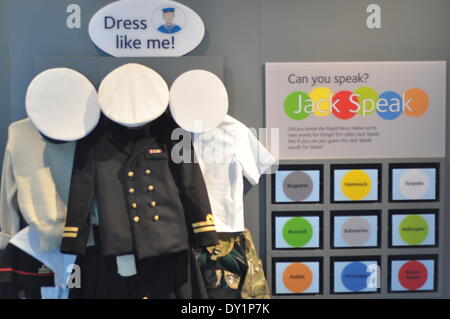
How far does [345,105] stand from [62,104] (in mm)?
1492

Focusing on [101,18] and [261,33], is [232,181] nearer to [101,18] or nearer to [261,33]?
[261,33]

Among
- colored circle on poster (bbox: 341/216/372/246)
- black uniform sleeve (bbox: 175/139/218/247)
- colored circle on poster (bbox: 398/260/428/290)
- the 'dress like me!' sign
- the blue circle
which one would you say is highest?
the 'dress like me!' sign

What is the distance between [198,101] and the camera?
86.6 inches

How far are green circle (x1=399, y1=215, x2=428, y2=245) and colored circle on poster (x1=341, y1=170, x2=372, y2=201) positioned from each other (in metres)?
0.30

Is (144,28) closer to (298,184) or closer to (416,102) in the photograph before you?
(298,184)

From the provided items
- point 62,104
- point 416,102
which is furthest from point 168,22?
point 416,102

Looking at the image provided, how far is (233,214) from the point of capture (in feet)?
7.52

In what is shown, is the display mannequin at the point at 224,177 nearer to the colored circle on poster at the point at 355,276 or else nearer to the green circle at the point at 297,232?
the green circle at the point at 297,232

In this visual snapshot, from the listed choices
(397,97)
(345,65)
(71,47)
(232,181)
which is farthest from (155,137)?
(397,97)

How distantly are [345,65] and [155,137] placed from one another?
1.12 m

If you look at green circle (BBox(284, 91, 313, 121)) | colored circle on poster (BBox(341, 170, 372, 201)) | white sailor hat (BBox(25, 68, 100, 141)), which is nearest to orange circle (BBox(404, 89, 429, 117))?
colored circle on poster (BBox(341, 170, 372, 201))

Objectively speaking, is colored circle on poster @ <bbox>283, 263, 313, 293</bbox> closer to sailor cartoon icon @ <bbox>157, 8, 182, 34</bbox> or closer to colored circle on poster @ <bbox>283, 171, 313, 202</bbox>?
colored circle on poster @ <bbox>283, 171, 313, 202</bbox>

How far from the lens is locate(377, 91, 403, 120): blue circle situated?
7.99ft

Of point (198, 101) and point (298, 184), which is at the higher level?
point (198, 101)
